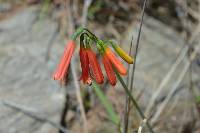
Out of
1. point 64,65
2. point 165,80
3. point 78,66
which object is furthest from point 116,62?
point 78,66

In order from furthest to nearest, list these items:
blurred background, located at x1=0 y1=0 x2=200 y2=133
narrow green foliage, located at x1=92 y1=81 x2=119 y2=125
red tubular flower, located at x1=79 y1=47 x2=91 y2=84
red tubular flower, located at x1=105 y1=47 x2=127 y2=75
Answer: blurred background, located at x1=0 y1=0 x2=200 y2=133 < narrow green foliage, located at x1=92 y1=81 x2=119 y2=125 < red tubular flower, located at x1=79 y1=47 x2=91 y2=84 < red tubular flower, located at x1=105 y1=47 x2=127 y2=75

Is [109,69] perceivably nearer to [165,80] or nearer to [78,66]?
[165,80]

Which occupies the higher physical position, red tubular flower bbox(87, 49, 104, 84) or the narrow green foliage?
red tubular flower bbox(87, 49, 104, 84)

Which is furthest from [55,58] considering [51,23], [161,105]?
[161,105]

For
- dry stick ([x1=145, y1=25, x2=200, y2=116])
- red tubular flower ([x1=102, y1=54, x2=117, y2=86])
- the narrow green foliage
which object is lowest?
dry stick ([x1=145, y1=25, x2=200, y2=116])

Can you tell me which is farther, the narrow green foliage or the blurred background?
the blurred background

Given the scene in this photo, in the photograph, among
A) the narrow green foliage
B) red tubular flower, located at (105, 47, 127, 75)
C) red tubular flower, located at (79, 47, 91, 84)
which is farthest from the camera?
the narrow green foliage

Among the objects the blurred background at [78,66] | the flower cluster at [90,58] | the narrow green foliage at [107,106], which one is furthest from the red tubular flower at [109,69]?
the blurred background at [78,66]

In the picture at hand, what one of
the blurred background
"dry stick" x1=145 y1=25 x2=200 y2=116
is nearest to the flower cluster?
the blurred background

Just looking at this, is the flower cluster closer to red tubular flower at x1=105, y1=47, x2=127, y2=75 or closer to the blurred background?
red tubular flower at x1=105, y1=47, x2=127, y2=75

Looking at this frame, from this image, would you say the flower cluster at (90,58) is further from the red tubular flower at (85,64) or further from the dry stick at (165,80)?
the dry stick at (165,80)
